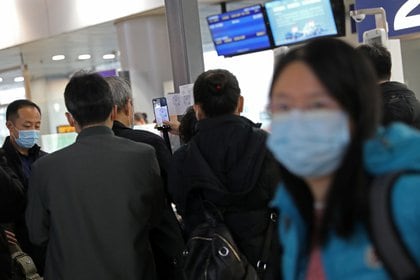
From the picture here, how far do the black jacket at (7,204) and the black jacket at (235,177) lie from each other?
914 millimetres

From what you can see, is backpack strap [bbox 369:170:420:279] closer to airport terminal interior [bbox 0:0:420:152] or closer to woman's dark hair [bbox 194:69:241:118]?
woman's dark hair [bbox 194:69:241:118]

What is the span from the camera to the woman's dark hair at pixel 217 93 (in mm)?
2414

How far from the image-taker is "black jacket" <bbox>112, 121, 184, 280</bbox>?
8.98 ft

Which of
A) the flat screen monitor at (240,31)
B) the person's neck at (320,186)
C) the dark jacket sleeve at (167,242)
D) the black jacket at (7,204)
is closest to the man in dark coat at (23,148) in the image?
the black jacket at (7,204)

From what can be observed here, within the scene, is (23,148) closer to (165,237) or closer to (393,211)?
(165,237)

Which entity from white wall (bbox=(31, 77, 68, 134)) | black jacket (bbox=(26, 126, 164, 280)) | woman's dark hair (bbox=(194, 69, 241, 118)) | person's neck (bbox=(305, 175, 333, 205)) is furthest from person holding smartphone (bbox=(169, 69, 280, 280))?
white wall (bbox=(31, 77, 68, 134))

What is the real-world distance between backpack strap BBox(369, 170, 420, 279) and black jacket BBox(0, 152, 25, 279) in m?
2.12

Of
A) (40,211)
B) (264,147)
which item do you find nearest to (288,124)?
(264,147)

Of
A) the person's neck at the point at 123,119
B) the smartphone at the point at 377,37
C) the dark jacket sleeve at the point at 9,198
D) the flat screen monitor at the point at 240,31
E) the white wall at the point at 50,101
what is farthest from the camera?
the white wall at the point at 50,101

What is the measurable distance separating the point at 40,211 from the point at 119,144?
42 cm

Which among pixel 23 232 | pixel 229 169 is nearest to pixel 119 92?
pixel 229 169

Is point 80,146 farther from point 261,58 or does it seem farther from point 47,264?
point 261,58

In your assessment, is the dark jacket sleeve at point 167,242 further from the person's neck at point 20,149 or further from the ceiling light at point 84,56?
the ceiling light at point 84,56

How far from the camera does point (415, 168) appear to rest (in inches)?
45.0
